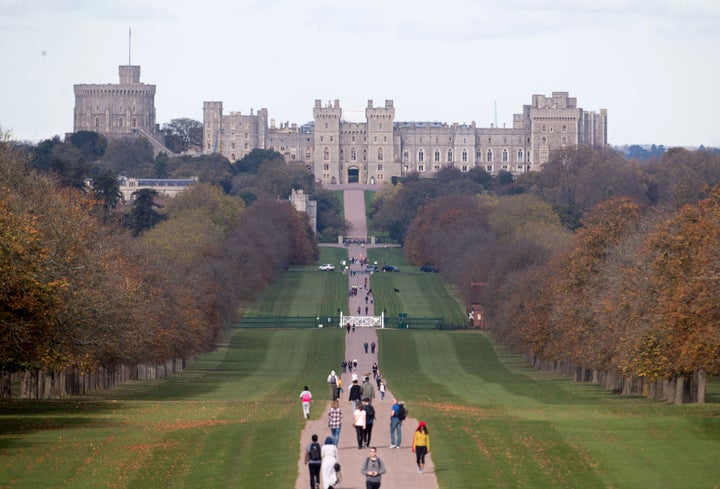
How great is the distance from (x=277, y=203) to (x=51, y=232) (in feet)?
351

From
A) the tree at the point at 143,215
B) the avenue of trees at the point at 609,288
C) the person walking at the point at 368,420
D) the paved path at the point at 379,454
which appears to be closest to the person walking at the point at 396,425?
the paved path at the point at 379,454

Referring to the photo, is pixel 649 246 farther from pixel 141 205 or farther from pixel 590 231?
pixel 141 205

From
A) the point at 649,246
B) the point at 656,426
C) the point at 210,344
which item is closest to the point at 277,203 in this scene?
the point at 210,344

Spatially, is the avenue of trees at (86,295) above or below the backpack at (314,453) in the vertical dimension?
above

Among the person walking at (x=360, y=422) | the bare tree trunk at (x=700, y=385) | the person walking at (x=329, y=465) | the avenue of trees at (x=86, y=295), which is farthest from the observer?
the bare tree trunk at (x=700, y=385)

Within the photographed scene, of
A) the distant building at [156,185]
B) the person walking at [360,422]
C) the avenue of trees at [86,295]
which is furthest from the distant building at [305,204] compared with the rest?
the person walking at [360,422]

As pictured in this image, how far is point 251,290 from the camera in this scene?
111 m

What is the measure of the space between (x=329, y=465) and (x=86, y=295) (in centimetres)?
1857

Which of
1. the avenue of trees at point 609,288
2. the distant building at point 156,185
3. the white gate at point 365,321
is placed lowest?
the white gate at point 365,321

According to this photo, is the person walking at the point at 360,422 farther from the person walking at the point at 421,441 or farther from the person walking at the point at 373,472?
the person walking at the point at 373,472

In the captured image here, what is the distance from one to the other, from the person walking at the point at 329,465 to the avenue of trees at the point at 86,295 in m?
12.2

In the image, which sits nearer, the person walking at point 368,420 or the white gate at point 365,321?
the person walking at point 368,420

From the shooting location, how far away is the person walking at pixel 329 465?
27.2 meters

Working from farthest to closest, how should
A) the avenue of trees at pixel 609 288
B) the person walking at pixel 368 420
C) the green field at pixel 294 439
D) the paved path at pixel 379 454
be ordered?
the avenue of trees at pixel 609 288
the person walking at pixel 368 420
the green field at pixel 294 439
the paved path at pixel 379 454
